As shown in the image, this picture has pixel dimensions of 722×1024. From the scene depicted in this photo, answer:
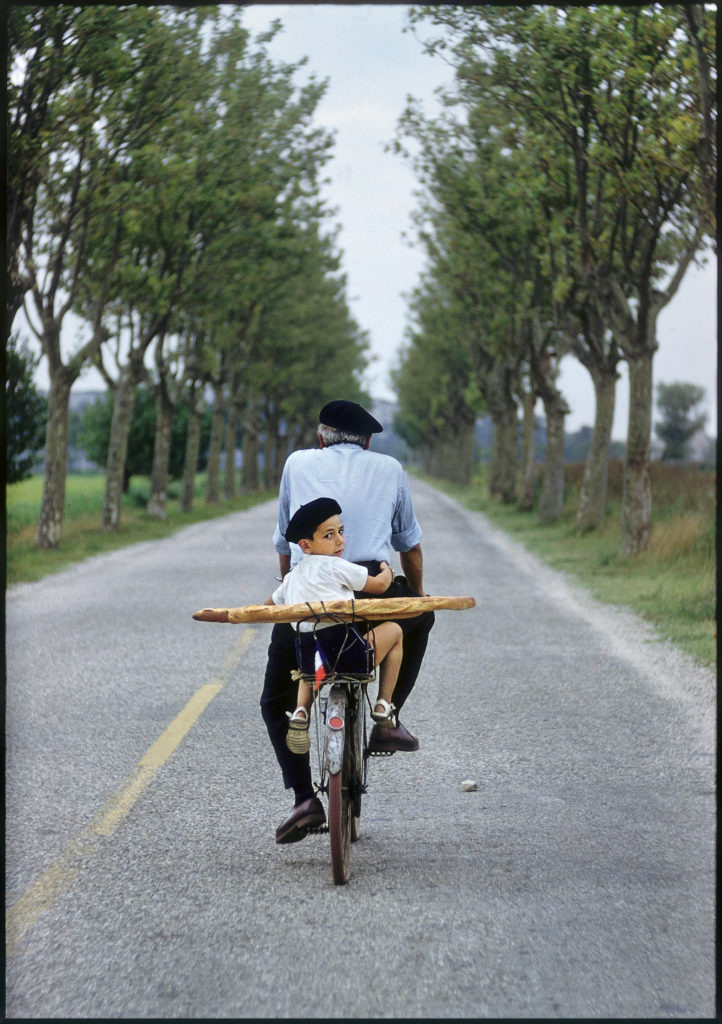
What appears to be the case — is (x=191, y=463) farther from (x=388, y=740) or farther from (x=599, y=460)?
(x=388, y=740)

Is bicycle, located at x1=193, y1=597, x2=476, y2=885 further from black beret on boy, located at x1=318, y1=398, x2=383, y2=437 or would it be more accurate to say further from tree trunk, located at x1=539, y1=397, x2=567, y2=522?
tree trunk, located at x1=539, y1=397, x2=567, y2=522

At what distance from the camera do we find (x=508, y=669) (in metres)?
9.88

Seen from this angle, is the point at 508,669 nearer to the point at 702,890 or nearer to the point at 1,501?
the point at 702,890

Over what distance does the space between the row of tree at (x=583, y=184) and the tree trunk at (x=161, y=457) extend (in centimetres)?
853

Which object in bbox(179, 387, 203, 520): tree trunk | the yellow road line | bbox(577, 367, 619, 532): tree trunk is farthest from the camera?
bbox(179, 387, 203, 520): tree trunk

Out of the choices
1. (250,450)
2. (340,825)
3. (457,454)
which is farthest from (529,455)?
(457,454)

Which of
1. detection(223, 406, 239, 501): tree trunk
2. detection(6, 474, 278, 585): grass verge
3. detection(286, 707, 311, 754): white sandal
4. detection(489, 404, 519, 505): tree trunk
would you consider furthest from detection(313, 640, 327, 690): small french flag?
detection(223, 406, 239, 501): tree trunk

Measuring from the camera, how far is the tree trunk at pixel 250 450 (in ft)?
180

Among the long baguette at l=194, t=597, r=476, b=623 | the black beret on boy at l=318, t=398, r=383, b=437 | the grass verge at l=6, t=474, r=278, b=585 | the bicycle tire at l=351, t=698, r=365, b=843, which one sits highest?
the black beret on boy at l=318, t=398, r=383, b=437

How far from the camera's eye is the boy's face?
16.0ft

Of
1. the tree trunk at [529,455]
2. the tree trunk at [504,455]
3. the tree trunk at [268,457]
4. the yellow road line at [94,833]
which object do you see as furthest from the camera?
the tree trunk at [268,457]

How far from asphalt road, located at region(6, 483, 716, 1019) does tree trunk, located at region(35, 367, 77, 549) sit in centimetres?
1219

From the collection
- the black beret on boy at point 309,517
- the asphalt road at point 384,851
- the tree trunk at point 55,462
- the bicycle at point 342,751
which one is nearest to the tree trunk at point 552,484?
the tree trunk at point 55,462

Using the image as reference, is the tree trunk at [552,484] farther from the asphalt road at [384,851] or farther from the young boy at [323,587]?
the young boy at [323,587]
